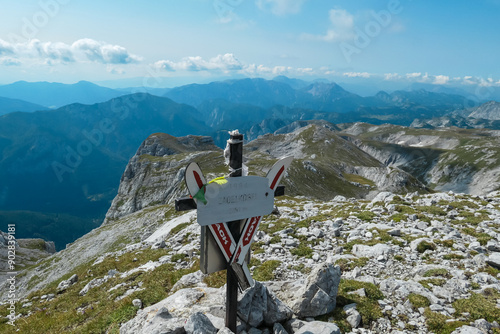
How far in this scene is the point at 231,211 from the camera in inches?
272

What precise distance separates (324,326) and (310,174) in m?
113

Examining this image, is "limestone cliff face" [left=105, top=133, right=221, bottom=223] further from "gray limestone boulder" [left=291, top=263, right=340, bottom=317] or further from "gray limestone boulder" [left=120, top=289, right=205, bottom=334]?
"gray limestone boulder" [left=291, top=263, right=340, bottom=317]

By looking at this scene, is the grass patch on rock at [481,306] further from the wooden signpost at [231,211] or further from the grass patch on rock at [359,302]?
the wooden signpost at [231,211]

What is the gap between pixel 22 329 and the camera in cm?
1269

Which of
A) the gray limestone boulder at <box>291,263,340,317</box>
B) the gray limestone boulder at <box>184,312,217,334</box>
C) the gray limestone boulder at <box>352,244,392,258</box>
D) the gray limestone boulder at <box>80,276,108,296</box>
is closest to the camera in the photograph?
the gray limestone boulder at <box>184,312,217,334</box>

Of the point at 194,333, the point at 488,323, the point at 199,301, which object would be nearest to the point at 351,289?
the point at 488,323

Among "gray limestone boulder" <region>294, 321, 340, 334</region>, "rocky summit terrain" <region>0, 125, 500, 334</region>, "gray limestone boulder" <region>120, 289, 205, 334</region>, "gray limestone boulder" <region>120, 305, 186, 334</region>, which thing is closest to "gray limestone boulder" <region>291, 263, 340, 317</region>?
"rocky summit terrain" <region>0, 125, 500, 334</region>

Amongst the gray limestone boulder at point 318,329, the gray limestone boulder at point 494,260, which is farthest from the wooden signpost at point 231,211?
the gray limestone boulder at point 494,260

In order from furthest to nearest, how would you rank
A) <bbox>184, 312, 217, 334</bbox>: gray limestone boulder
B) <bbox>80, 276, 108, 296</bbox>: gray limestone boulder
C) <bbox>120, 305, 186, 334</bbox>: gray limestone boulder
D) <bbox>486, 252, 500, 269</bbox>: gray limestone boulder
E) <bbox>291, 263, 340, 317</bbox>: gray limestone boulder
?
<bbox>80, 276, 108, 296</bbox>: gray limestone boulder < <bbox>486, 252, 500, 269</bbox>: gray limestone boulder < <bbox>291, 263, 340, 317</bbox>: gray limestone boulder < <bbox>120, 305, 186, 334</bbox>: gray limestone boulder < <bbox>184, 312, 217, 334</bbox>: gray limestone boulder

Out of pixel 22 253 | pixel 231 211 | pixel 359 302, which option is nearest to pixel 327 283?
pixel 359 302

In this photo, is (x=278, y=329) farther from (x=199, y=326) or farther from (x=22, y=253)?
(x=22, y=253)

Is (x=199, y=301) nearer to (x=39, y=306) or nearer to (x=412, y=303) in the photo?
(x=412, y=303)

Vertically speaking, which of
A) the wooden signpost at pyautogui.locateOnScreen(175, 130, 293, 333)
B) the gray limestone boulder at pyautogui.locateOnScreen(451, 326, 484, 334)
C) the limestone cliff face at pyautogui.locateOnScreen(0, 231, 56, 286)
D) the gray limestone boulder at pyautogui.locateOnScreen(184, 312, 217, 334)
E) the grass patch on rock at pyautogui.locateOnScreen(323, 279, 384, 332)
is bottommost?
the limestone cliff face at pyautogui.locateOnScreen(0, 231, 56, 286)

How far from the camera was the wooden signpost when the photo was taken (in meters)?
6.48
